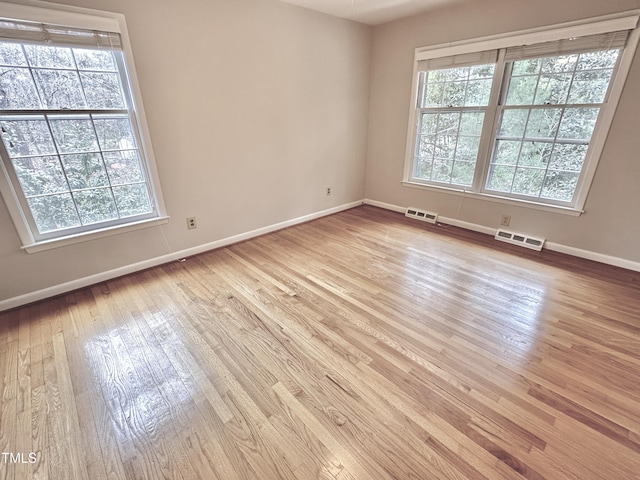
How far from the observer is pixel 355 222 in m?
4.02

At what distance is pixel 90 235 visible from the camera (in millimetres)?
2404

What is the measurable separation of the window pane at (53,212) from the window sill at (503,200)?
12.4ft

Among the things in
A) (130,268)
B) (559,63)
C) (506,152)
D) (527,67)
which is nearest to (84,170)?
(130,268)

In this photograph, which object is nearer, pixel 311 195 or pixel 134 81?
pixel 134 81

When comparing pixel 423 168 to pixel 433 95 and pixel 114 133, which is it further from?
pixel 114 133

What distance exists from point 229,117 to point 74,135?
128 centimetres

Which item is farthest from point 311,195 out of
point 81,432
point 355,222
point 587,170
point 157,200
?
point 81,432

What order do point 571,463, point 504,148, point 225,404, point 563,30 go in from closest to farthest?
point 571,463 < point 225,404 < point 563,30 < point 504,148

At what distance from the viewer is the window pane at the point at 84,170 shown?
2243 mm

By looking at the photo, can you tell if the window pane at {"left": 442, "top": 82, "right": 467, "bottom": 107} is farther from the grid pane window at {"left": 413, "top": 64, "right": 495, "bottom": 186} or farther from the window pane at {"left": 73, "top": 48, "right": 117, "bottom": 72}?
the window pane at {"left": 73, "top": 48, "right": 117, "bottom": 72}

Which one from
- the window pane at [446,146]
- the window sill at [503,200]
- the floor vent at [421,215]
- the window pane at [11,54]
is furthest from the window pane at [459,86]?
the window pane at [11,54]

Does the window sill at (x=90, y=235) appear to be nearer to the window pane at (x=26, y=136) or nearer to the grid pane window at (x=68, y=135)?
the grid pane window at (x=68, y=135)

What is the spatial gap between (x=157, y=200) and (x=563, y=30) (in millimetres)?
4012

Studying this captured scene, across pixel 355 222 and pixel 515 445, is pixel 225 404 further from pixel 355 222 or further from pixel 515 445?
pixel 355 222
